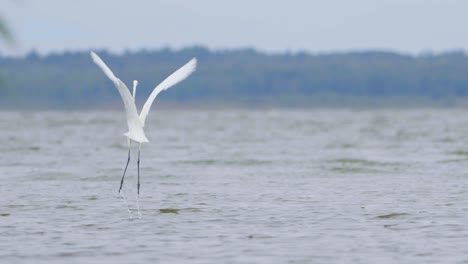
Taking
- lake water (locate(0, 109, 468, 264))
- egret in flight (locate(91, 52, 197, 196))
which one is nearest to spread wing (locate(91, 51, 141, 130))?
egret in flight (locate(91, 52, 197, 196))

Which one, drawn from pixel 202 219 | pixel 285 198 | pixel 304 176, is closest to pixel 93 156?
pixel 304 176

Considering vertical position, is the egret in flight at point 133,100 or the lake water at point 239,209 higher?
the egret in flight at point 133,100

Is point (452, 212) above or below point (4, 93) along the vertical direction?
below

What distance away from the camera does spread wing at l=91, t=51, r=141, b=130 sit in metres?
13.4

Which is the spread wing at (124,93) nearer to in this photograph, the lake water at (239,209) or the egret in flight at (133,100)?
the egret in flight at (133,100)

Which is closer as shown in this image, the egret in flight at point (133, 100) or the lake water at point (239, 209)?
the lake water at point (239, 209)

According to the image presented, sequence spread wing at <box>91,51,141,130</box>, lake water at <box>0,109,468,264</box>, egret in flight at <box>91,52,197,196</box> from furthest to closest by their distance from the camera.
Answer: egret in flight at <box>91,52,197,196</box> < spread wing at <box>91,51,141,130</box> < lake water at <box>0,109,468,264</box>

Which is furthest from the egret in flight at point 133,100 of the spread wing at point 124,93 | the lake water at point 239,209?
the lake water at point 239,209

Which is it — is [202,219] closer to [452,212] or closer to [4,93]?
[452,212]

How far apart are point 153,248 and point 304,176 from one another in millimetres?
10889

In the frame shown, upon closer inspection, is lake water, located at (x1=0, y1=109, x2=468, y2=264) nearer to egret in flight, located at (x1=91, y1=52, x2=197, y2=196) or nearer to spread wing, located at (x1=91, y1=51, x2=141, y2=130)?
egret in flight, located at (x1=91, y1=52, x2=197, y2=196)

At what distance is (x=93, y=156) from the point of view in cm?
3134

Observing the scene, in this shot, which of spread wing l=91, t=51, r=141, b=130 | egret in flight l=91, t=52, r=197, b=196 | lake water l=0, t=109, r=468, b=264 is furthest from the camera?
egret in flight l=91, t=52, r=197, b=196

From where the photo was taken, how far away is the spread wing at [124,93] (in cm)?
1339
